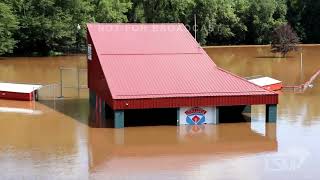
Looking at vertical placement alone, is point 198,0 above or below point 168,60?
above

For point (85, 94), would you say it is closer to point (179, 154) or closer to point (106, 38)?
point (106, 38)

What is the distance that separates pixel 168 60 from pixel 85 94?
7.84 metres

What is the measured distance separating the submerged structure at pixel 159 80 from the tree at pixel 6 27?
25708mm

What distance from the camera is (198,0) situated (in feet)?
204

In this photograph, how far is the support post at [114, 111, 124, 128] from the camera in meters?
20.2

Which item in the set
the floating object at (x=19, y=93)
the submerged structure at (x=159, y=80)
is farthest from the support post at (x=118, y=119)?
the floating object at (x=19, y=93)

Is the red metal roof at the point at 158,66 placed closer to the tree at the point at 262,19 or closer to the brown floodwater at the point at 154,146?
the brown floodwater at the point at 154,146

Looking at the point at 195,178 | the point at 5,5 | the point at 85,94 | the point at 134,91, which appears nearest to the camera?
the point at 195,178

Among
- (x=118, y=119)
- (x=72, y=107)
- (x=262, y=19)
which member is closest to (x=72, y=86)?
(x=72, y=107)

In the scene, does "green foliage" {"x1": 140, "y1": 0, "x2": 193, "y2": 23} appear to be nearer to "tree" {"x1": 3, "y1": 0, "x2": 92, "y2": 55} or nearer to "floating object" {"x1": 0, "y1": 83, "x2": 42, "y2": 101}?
"tree" {"x1": 3, "y1": 0, "x2": 92, "y2": 55}

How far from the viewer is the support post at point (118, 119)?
20202 mm

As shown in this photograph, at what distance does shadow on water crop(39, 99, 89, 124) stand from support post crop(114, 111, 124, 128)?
188 centimetres

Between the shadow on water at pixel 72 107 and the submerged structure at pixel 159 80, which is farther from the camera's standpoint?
the shadow on water at pixel 72 107

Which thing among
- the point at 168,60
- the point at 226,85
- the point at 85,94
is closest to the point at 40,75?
the point at 85,94
